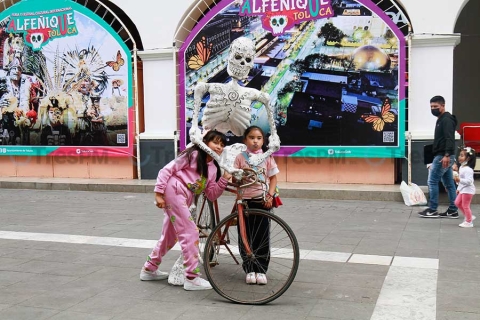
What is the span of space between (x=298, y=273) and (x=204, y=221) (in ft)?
3.60

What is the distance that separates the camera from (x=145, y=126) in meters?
11.8

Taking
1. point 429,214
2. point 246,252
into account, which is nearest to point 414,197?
point 429,214

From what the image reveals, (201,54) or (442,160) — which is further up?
(201,54)

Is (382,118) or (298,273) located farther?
(382,118)

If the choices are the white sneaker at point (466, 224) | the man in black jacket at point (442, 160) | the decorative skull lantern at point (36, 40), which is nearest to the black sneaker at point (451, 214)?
the man in black jacket at point (442, 160)

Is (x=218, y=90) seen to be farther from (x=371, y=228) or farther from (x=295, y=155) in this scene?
(x=295, y=155)

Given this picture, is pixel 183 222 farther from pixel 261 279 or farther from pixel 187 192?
pixel 261 279

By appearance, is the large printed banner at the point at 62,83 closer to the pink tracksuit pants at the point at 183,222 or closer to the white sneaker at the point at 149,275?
the white sneaker at the point at 149,275

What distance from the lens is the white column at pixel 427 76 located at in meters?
9.88

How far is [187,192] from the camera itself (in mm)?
4762

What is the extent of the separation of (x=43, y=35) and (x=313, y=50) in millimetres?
6044

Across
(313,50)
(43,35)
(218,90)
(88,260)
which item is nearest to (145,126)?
(43,35)

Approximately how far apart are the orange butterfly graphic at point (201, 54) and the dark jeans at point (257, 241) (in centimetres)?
678

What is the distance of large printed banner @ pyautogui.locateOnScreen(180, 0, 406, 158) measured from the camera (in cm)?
1006
